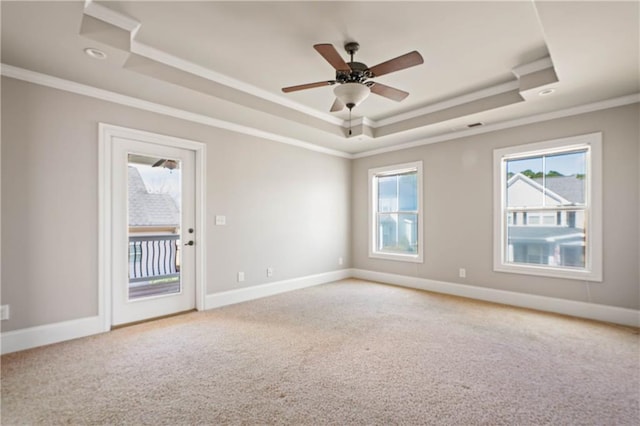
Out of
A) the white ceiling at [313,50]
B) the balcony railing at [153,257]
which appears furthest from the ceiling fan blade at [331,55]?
the balcony railing at [153,257]

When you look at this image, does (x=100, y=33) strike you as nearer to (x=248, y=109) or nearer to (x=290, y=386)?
(x=248, y=109)

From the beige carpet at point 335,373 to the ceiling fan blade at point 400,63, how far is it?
2.46 meters

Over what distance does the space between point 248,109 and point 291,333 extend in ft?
8.86

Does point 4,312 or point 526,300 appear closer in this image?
point 4,312

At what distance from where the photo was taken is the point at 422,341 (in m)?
3.04

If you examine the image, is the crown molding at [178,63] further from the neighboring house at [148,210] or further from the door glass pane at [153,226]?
the neighboring house at [148,210]

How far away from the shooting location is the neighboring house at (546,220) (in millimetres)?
3887

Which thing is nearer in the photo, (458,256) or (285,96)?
(285,96)

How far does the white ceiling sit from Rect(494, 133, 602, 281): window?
0.60 m

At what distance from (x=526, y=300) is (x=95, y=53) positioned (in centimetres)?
558

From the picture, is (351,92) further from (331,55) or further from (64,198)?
(64,198)

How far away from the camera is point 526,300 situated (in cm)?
417

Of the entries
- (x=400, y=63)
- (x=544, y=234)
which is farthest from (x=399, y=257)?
(x=400, y=63)

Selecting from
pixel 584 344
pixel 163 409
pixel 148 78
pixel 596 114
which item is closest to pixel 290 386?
pixel 163 409
